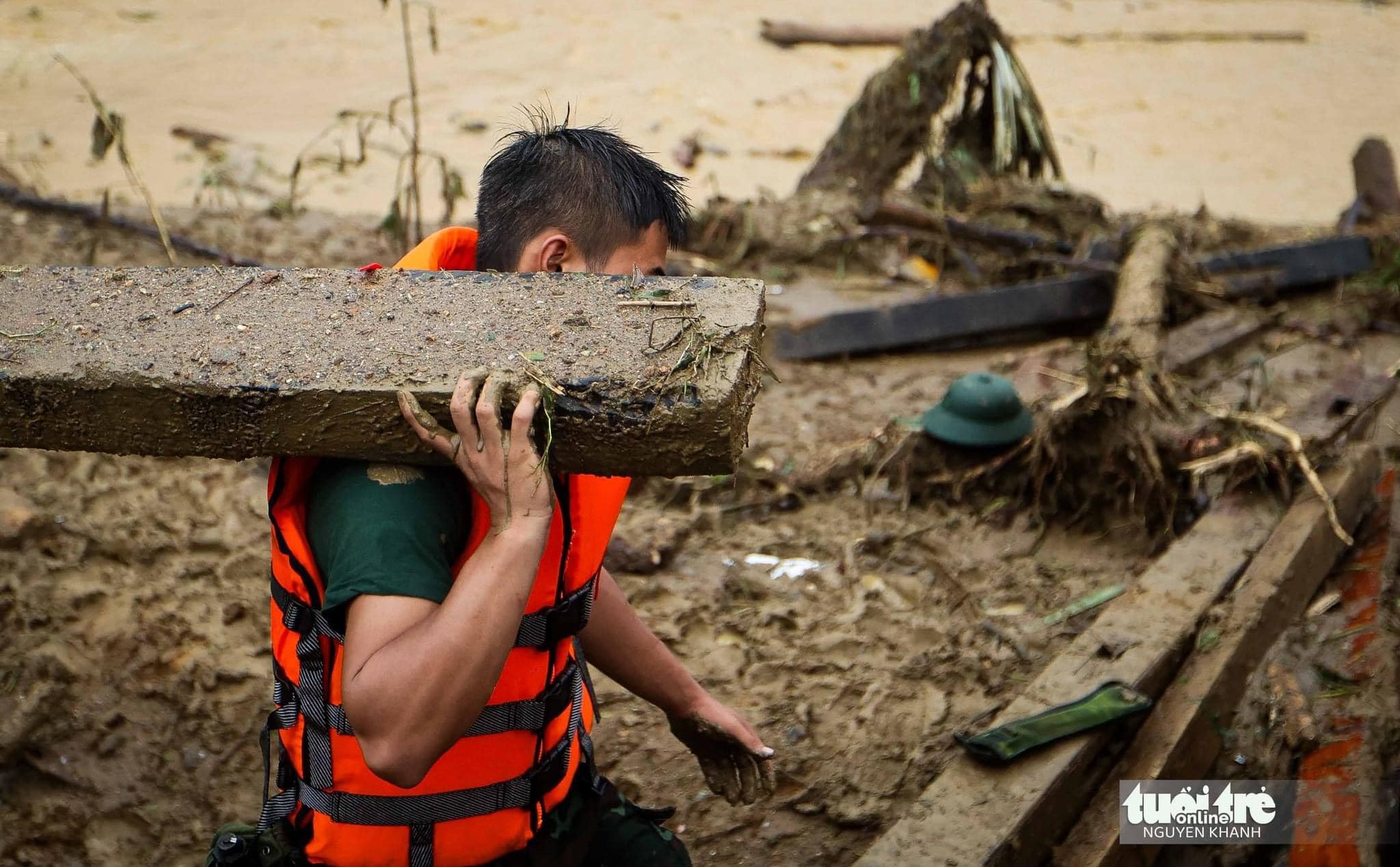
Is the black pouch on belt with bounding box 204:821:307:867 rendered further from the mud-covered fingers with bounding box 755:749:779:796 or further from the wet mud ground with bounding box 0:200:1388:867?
the wet mud ground with bounding box 0:200:1388:867

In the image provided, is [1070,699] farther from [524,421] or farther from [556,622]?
[524,421]

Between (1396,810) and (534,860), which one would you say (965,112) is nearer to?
(1396,810)

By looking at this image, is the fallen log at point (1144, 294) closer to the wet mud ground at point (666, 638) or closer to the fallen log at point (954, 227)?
the fallen log at point (954, 227)

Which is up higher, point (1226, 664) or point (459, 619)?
point (459, 619)

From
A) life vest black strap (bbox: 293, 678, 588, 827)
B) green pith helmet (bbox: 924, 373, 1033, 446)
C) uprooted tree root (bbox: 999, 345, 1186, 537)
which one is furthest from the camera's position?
green pith helmet (bbox: 924, 373, 1033, 446)

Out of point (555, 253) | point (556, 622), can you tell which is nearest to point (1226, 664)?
point (556, 622)

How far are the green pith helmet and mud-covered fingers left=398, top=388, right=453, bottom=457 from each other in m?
2.89

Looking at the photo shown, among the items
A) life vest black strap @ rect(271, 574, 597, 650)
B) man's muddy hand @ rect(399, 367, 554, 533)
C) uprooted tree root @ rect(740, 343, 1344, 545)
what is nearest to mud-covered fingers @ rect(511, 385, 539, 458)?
man's muddy hand @ rect(399, 367, 554, 533)

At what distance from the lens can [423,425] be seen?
59.6 inches

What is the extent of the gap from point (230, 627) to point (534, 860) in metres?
1.75

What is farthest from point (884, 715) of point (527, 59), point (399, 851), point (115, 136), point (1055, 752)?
point (527, 59)

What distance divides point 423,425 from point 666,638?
6.84ft

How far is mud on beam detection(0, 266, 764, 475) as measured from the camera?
155 cm

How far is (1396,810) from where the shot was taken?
2291mm
